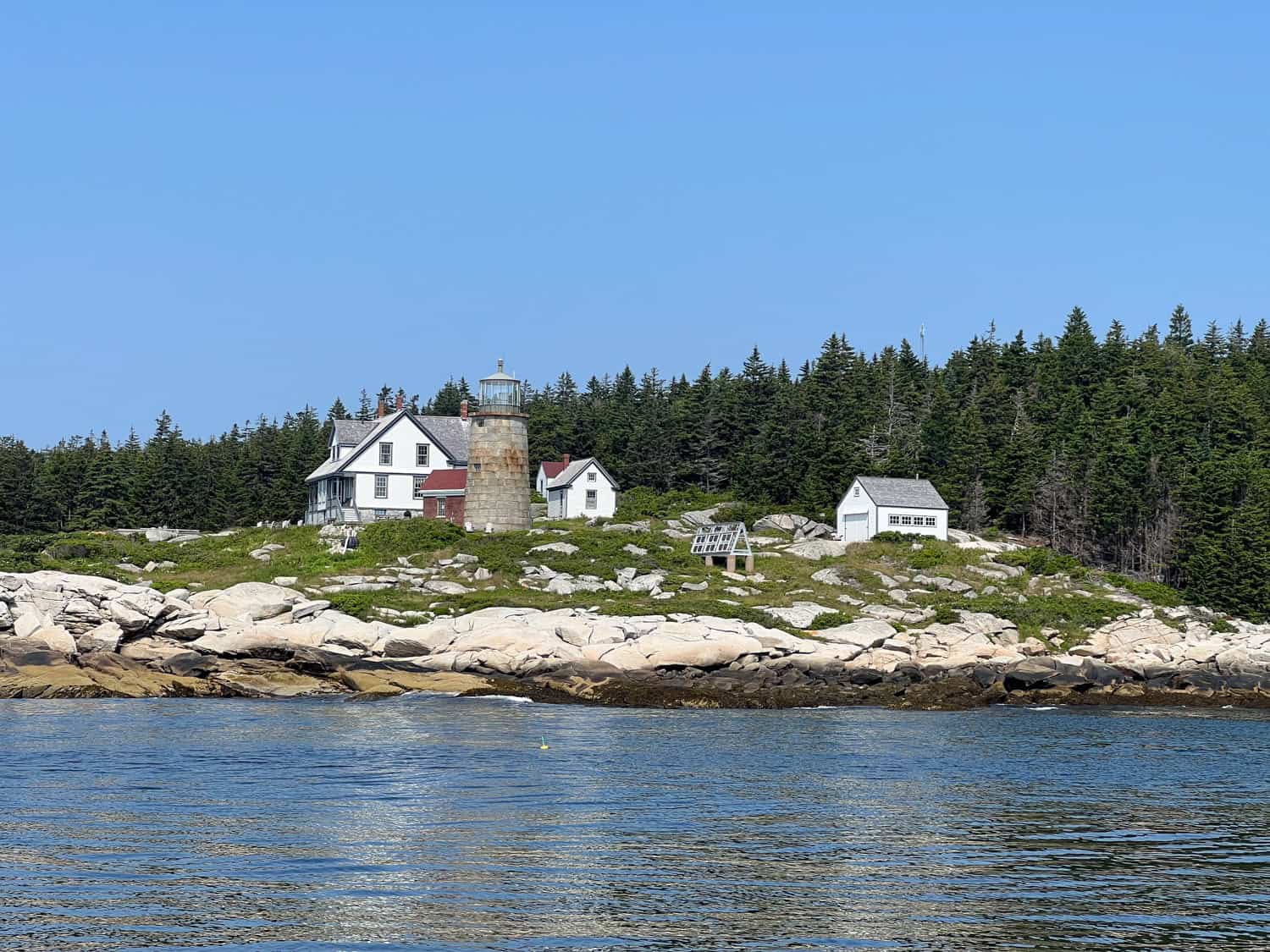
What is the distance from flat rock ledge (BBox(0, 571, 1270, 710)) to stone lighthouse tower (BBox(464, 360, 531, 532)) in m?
18.7

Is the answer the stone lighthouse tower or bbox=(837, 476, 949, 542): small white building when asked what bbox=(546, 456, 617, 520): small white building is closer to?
the stone lighthouse tower

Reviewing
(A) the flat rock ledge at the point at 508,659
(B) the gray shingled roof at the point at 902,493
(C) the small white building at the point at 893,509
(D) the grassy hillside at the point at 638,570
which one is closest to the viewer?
(A) the flat rock ledge at the point at 508,659

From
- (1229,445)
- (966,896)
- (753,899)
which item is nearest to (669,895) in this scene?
(753,899)

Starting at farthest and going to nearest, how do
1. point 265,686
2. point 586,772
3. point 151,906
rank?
point 265,686, point 586,772, point 151,906

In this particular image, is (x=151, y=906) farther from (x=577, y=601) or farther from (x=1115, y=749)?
(x=577, y=601)

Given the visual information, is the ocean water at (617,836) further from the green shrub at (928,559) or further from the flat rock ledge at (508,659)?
the green shrub at (928,559)

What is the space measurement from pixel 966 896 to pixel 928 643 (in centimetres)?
3714

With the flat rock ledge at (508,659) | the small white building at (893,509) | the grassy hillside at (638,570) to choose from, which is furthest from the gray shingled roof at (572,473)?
the flat rock ledge at (508,659)

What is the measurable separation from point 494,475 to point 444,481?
6.35m

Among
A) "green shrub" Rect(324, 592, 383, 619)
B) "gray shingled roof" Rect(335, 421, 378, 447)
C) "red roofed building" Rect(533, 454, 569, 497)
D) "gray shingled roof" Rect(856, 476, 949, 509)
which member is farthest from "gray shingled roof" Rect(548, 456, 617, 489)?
"green shrub" Rect(324, 592, 383, 619)

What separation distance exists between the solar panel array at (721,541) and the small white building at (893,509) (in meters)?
9.62

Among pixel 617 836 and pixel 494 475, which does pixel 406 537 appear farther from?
pixel 617 836

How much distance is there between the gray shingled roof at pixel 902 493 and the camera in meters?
77.5

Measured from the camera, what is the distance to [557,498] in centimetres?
8556
